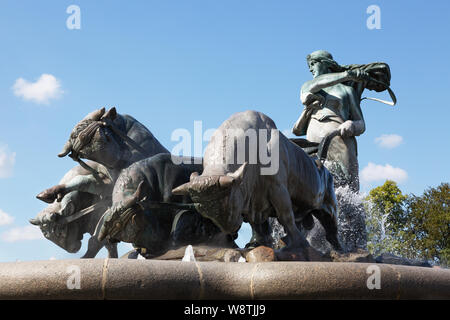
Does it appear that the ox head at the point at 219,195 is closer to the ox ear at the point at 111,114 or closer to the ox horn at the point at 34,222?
the ox ear at the point at 111,114

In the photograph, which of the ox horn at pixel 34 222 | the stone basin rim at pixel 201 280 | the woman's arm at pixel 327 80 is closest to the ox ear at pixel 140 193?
the stone basin rim at pixel 201 280

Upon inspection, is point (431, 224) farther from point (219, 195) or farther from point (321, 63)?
point (219, 195)

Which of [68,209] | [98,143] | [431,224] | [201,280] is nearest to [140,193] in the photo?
[98,143]

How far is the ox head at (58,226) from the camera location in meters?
6.78

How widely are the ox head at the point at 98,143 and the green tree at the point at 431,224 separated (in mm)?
24813

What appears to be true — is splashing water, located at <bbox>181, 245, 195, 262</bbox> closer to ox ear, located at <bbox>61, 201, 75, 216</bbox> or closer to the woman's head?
ox ear, located at <bbox>61, 201, 75, 216</bbox>

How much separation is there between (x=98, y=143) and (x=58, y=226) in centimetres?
128

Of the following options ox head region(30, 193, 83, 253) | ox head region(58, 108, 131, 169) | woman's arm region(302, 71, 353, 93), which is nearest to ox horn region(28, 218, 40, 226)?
ox head region(30, 193, 83, 253)

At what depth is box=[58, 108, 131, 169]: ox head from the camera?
635 cm

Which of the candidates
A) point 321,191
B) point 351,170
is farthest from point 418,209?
point 321,191

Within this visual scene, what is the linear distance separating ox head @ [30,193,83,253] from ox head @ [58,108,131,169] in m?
0.71

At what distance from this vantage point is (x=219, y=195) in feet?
15.5
